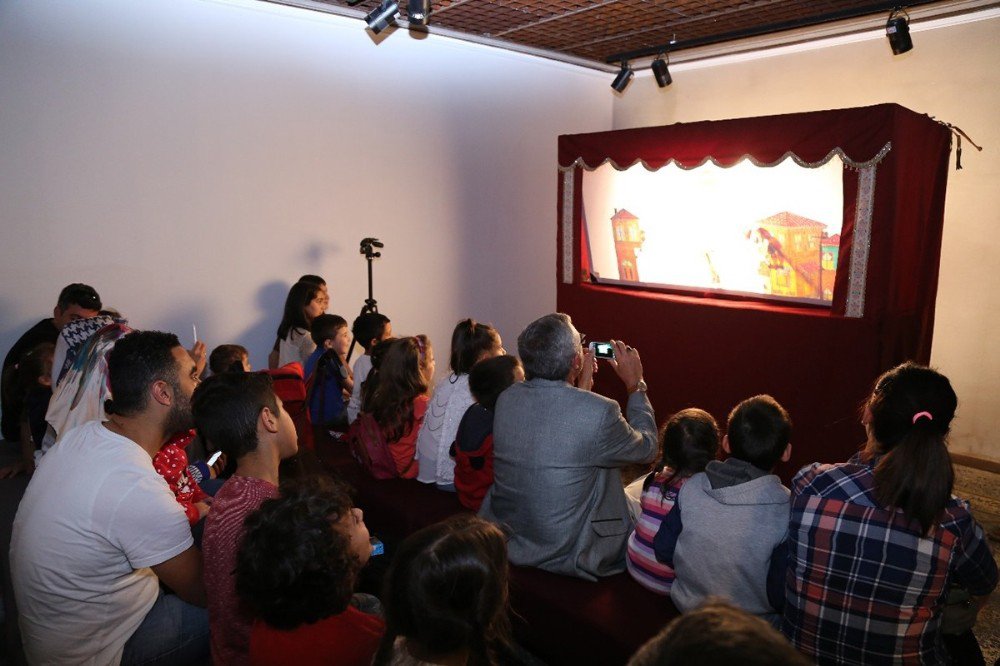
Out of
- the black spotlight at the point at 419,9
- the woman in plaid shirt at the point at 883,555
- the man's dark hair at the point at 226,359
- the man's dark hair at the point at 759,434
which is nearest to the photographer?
the woman in plaid shirt at the point at 883,555

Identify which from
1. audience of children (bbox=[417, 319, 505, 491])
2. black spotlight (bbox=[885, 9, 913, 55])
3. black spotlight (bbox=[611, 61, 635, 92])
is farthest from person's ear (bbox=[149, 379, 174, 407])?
black spotlight (bbox=[611, 61, 635, 92])

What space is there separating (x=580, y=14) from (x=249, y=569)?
15.7 feet

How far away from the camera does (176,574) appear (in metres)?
1.89

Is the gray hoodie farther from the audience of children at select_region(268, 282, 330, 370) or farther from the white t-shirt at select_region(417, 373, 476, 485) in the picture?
the audience of children at select_region(268, 282, 330, 370)

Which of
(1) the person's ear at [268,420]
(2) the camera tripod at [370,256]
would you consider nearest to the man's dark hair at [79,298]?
(2) the camera tripod at [370,256]

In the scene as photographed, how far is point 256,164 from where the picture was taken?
193 inches

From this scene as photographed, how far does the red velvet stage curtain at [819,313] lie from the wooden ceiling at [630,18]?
0.89 m

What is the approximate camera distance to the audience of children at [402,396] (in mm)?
3094

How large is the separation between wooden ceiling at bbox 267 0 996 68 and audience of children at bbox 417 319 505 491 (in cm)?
288

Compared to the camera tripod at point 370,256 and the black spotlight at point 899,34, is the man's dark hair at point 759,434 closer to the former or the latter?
the camera tripod at point 370,256

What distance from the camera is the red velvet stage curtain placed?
13.3 feet

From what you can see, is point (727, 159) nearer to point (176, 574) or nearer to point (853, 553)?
point (853, 553)

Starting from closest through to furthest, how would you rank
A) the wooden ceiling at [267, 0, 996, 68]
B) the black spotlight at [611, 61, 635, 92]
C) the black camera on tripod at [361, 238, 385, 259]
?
1. the wooden ceiling at [267, 0, 996, 68]
2. the black camera on tripod at [361, 238, 385, 259]
3. the black spotlight at [611, 61, 635, 92]

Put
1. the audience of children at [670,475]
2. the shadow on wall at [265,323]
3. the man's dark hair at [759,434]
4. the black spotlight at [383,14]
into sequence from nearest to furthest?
1. the man's dark hair at [759,434]
2. the audience of children at [670,475]
3. the black spotlight at [383,14]
4. the shadow on wall at [265,323]
